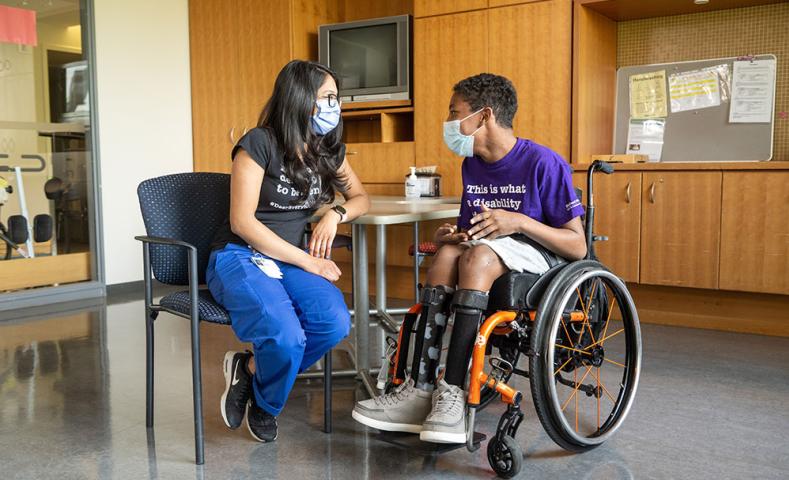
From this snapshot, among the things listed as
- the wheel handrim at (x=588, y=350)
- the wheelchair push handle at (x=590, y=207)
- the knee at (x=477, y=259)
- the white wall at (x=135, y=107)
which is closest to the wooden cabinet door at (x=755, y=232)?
the wheel handrim at (x=588, y=350)

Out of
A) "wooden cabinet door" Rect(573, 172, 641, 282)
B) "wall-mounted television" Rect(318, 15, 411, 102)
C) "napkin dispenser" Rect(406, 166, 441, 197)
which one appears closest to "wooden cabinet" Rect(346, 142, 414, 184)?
"wall-mounted television" Rect(318, 15, 411, 102)

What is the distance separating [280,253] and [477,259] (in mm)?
551

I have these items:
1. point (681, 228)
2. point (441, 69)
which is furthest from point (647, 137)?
point (441, 69)

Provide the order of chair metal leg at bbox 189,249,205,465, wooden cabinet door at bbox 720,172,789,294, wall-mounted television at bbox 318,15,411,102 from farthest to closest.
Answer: wall-mounted television at bbox 318,15,411,102 < wooden cabinet door at bbox 720,172,789,294 < chair metal leg at bbox 189,249,205,465

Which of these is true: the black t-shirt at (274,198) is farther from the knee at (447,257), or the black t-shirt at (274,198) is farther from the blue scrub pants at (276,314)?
the knee at (447,257)

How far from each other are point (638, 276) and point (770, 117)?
3.39ft

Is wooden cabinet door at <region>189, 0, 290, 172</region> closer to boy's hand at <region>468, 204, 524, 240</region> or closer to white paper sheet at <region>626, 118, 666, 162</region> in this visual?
white paper sheet at <region>626, 118, 666, 162</region>

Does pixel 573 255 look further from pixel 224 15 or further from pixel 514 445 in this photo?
pixel 224 15

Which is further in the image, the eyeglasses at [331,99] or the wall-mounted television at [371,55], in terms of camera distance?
the wall-mounted television at [371,55]

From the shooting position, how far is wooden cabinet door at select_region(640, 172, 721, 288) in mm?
3449

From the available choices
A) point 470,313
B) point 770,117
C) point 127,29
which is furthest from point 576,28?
point 127,29

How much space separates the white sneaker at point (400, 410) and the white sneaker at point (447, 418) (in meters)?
0.08

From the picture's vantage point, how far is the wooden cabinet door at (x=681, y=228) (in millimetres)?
3449

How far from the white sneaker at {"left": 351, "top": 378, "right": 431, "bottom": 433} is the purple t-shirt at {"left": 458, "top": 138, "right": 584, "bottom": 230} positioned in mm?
552
